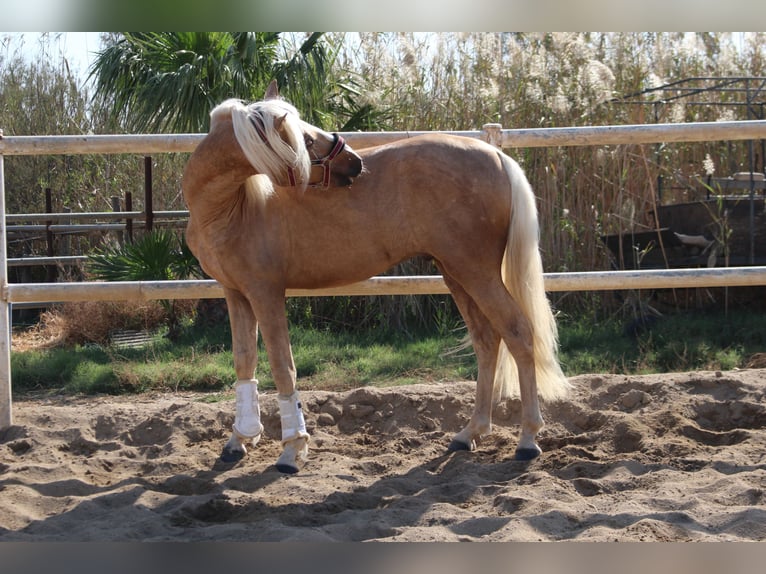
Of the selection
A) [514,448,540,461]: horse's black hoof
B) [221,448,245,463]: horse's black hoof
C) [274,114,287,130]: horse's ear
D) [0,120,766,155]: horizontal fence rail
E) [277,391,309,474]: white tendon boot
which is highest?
[0,120,766,155]: horizontal fence rail

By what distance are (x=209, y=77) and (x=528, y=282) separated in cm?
637

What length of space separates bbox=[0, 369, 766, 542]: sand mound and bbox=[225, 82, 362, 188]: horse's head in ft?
4.79

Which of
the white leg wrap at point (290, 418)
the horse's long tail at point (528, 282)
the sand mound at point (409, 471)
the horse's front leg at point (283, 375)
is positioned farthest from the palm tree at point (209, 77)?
the white leg wrap at point (290, 418)

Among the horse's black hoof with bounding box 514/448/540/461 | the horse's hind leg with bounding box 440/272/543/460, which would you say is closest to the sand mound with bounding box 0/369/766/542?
the horse's black hoof with bounding box 514/448/540/461

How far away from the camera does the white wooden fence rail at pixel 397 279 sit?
15.3ft

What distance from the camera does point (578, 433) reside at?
453 cm

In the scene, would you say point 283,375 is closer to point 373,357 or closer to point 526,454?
point 526,454

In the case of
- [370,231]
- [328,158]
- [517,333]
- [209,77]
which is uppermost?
[209,77]

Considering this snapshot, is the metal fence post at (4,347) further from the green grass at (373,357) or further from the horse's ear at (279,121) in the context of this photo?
the horse's ear at (279,121)

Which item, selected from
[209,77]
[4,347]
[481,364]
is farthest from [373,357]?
[209,77]

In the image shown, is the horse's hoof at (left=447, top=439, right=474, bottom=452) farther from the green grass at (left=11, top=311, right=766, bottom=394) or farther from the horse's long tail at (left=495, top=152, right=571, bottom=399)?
the green grass at (left=11, top=311, right=766, bottom=394)

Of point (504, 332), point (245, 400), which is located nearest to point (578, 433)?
point (504, 332)

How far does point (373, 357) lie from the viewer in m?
6.85

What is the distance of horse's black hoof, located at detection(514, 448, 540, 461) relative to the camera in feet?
12.9
